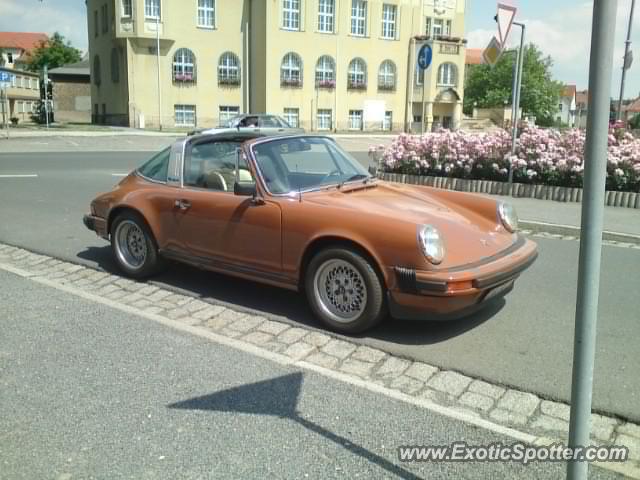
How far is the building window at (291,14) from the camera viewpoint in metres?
48.4

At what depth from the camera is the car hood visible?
458 cm

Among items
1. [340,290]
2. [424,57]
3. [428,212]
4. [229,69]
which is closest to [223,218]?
[340,290]

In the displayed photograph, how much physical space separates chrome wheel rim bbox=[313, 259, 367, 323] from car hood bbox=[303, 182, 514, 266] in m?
0.45

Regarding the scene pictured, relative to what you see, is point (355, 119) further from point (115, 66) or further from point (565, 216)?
point (565, 216)

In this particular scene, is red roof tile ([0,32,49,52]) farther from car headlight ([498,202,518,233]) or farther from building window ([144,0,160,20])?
car headlight ([498,202,518,233])

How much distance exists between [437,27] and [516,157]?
4696 cm

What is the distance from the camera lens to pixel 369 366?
4.20 m

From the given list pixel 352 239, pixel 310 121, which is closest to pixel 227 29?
pixel 310 121

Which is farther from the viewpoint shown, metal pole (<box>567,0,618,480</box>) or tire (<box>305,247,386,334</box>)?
tire (<box>305,247,386,334</box>)

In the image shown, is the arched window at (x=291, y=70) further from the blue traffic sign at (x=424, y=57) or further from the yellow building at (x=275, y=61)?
the blue traffic sign at (x=424, y=57)

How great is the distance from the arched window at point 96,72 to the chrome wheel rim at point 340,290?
2154 inches

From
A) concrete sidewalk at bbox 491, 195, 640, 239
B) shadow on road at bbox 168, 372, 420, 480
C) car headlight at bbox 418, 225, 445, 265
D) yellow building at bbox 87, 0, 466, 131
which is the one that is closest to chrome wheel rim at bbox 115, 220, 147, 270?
shadow on road at bbox 168, 372, 420, 480

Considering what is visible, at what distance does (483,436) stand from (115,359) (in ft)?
7.92

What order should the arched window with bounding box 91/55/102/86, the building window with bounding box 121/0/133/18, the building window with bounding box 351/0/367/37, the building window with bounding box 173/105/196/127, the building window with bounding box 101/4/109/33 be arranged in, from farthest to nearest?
the arched window with bounding box 91/55/102/86
the building window with bounding box 101/4/109/33
the building window with bounding box 351/0/367/37
the building window with bounding box 173/105/196/127
the building window with bounding box 121/0/133/18
